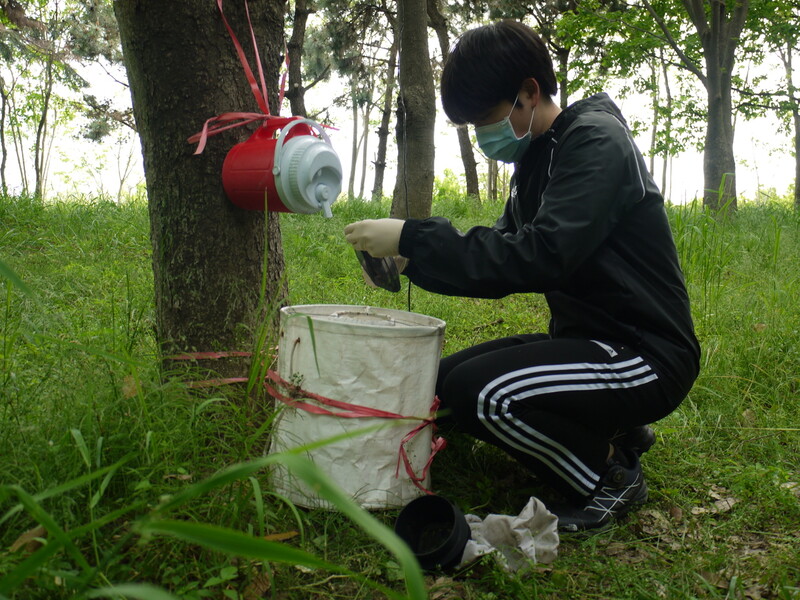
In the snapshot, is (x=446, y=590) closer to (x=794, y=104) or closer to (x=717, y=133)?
(x=717, y=133)

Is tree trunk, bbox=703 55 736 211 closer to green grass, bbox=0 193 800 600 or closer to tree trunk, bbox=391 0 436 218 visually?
tree trunk, bbox=391 0 436 218

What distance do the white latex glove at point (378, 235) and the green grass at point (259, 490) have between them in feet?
1.77

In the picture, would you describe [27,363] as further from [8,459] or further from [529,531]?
[529,531]

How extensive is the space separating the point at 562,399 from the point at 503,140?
2.64ft

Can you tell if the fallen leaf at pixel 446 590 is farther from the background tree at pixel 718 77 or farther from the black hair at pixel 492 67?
the background tree at pixel 718 77

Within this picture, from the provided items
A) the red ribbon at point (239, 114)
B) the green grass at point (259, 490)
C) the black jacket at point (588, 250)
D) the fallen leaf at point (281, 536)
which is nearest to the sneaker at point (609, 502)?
the green grass at point (259, 490)

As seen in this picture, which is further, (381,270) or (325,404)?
(381,270)

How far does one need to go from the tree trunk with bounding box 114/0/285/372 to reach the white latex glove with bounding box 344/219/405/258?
280 millimetres

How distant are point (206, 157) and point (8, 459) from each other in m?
0.94

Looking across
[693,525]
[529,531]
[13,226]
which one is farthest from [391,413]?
[13,226]

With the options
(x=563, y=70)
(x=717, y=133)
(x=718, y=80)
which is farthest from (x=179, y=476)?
(x=563, y=70)

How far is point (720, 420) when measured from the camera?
96.4 inches

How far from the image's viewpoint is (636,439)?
82.9 inches

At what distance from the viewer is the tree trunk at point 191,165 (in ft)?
5.79
